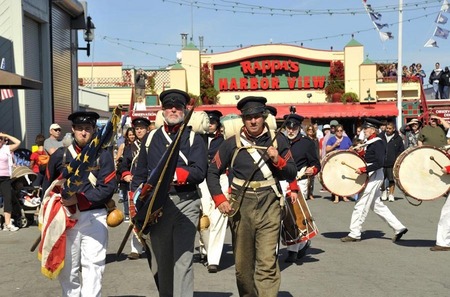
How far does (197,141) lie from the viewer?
20.1ft

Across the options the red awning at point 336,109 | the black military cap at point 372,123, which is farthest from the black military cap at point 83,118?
the red awning at point 336,109

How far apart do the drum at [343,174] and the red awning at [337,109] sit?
84.4 feet

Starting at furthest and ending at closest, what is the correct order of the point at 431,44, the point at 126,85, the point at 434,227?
the point at 126,85 → the point at 431,44 → the point at 434,227

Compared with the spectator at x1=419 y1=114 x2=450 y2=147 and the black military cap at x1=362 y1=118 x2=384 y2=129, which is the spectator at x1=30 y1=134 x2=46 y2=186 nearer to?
the black military cap at x1=362 y1=118 x2=384 y2=129

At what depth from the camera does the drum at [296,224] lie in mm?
8703

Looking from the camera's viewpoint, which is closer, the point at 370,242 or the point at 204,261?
the point at 204,261

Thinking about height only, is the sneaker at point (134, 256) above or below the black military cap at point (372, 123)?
below

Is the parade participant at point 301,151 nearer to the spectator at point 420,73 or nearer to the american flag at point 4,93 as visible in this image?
the american flag at point 4,93

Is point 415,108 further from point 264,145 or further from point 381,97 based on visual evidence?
point 264,145

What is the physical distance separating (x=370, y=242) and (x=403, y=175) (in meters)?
1.27

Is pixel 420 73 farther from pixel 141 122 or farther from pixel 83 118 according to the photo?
pixel 83 118

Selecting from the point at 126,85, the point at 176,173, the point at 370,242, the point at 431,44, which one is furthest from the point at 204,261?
the point at 126,85

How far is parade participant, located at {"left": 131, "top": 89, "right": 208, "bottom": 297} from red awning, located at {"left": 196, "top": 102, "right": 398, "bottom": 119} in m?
30.6

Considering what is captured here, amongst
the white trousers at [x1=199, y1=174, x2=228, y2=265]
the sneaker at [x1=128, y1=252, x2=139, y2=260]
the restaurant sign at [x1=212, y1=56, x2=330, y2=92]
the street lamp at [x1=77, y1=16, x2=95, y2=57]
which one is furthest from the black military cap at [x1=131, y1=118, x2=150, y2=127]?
the restaurant sign at [x1=212, y1=56, x2=330, y2=92]
